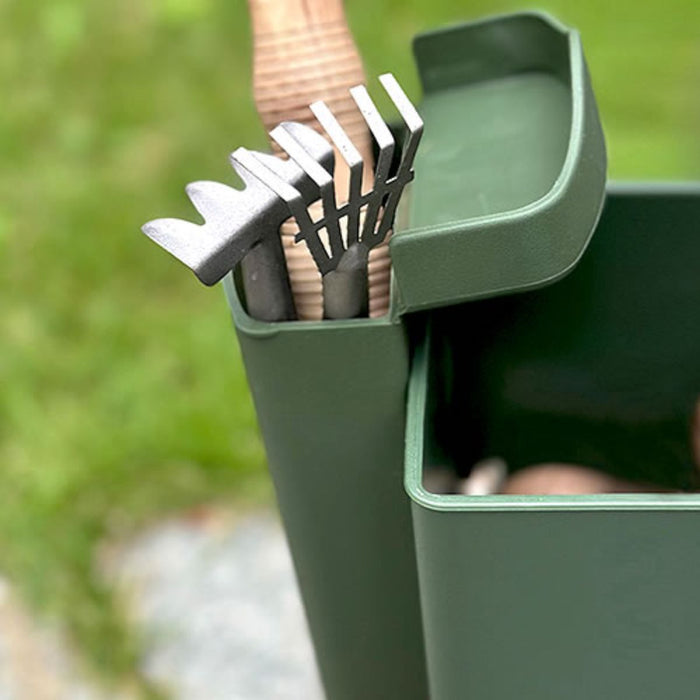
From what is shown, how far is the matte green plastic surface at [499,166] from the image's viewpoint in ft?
2.03

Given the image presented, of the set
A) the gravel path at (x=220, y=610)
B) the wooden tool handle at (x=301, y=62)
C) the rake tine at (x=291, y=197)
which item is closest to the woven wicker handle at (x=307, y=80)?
the wooden tool handle at (x=301, y=62)

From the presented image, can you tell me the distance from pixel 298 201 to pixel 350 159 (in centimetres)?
3

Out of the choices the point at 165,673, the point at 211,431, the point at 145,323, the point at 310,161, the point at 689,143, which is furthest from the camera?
the point at 689,143

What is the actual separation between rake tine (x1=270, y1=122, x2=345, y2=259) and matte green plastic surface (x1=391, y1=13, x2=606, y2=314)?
36 mm

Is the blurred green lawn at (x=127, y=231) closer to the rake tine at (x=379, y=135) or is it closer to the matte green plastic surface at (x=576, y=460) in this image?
the matte green plastic surface at (x=576, y=460)

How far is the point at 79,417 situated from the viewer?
57.8 inches

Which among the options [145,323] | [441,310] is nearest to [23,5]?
[145,323]

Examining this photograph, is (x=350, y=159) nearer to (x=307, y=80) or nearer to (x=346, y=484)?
(x=307, y=80)

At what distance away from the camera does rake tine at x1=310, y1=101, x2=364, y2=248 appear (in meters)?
0.56

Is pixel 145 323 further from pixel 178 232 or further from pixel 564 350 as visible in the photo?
pixel 178 232

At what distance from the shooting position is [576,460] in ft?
3.08

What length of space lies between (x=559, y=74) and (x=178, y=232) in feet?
1.13

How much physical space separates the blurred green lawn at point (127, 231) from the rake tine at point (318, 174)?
71 centimetres

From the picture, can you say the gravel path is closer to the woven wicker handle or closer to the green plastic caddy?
the green plastic caddy
